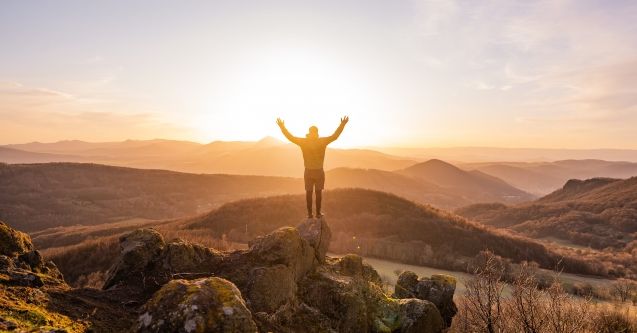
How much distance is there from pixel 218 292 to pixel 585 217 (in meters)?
78.1

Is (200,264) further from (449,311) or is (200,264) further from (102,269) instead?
(102,269)

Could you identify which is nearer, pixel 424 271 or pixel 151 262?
pixel 151 262

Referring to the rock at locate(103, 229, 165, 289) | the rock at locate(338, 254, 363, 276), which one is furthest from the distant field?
the rock at locate(103, 229, 165, 289)

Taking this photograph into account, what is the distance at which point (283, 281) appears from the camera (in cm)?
921

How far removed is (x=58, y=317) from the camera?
547 cm

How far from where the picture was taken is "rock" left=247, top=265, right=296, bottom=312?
8.48 meters

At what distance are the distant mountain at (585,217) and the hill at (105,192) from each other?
197ft

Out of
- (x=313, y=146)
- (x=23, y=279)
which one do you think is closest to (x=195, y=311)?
(x=23, y=279)

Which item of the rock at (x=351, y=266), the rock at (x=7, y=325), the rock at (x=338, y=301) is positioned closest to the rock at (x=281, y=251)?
the rock at (x=338, y=301)

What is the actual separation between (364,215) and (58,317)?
40.3 m

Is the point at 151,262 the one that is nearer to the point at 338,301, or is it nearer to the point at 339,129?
the point at 338,301

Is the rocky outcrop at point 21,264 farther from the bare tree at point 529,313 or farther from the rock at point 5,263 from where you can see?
the bare tree at point 529,313

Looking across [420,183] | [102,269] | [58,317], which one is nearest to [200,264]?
[58,317]

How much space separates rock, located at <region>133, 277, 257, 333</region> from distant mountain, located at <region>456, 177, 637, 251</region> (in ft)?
201
